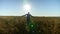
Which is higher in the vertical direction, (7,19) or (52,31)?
(7,19)

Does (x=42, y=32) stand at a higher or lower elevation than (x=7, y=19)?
lower

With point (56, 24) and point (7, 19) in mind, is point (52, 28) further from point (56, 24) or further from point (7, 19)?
point (7, 19)

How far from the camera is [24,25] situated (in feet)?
8.09

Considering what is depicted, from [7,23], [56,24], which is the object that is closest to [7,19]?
[7,23]

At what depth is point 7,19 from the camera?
2523 mm

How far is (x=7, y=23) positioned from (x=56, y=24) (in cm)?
79

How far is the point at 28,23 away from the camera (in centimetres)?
247

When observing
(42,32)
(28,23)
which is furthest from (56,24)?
(28,23)

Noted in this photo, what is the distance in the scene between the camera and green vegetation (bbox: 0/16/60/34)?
246cm

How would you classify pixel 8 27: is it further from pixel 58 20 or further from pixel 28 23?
pixel 58 20

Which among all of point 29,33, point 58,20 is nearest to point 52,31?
point 58,20

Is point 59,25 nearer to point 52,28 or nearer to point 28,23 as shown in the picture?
point 52,28

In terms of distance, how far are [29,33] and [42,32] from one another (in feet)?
0.68

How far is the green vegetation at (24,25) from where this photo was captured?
246 centimetres
